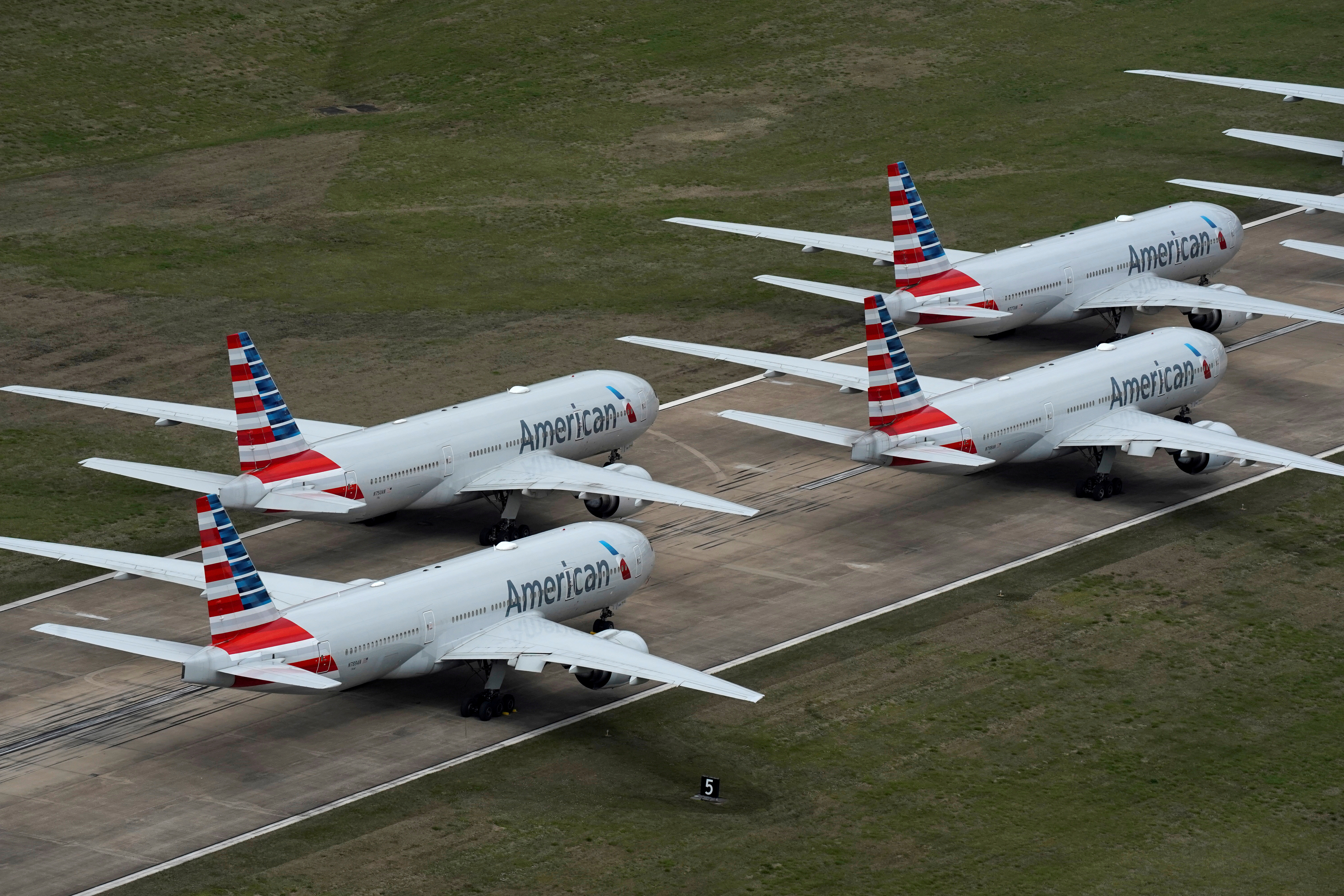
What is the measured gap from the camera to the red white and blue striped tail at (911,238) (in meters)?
84.8

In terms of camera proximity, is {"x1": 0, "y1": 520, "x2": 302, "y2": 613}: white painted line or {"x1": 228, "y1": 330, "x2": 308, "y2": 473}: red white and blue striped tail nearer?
{"x1": 228, "y1": 330, "x2": 308, "y2": 473}: red white and blue striped tail

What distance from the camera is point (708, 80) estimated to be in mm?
133500

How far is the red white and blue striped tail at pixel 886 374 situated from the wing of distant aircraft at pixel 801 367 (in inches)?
203

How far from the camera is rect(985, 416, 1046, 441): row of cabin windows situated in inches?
2908

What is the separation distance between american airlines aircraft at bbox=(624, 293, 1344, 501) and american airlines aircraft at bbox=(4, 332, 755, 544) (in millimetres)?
5360

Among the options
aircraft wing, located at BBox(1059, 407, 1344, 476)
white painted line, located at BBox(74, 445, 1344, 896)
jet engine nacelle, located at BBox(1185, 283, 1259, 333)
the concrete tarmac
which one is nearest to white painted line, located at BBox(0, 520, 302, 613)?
the concrete tarmac

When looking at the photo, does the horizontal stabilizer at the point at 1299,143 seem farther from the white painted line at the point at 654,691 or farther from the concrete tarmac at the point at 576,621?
the white painted line at the point at 654,691

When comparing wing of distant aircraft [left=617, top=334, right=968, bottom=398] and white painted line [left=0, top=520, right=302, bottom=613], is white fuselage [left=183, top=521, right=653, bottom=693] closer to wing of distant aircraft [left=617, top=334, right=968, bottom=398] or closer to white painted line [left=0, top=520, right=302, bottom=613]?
white painted line [left=0, top=520, right=302, bottom=613]

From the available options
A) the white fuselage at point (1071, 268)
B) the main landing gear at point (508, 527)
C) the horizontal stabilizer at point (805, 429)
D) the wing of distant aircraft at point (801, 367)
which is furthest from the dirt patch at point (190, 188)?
the horizontal stabilizer at point (805, 429)

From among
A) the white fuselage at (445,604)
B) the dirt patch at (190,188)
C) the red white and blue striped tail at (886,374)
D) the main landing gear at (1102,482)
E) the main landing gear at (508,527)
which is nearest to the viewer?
the white fuselage at (445,604)

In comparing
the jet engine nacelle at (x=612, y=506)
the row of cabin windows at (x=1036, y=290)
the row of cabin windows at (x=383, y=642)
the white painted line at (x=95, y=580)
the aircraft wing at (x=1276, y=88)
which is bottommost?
the white painted line at (x=95, y=580)

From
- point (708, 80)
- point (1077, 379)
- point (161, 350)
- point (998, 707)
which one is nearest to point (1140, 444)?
point (1077, 379)

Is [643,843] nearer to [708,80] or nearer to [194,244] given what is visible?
[194,244]

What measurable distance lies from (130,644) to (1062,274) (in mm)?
49331
